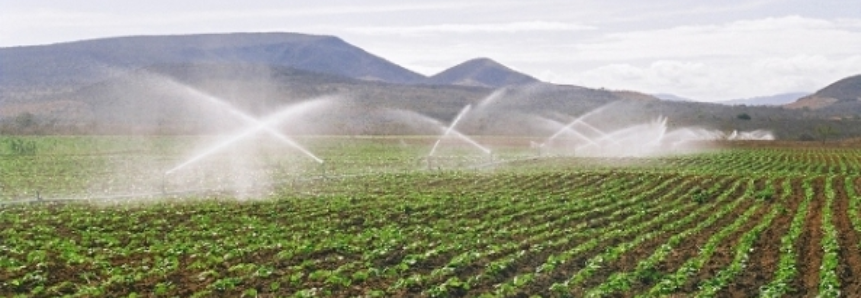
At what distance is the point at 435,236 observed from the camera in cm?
2108

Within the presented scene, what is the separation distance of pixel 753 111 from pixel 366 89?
80.5 m

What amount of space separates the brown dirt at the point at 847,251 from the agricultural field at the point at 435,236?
0.24 feet

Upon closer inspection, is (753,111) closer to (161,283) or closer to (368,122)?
(368,122)

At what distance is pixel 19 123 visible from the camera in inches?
4173

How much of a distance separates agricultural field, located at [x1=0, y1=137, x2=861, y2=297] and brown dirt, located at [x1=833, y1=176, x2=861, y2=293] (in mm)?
72

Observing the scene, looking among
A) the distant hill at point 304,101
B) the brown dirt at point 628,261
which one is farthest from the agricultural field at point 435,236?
the distant hill at point 304,101

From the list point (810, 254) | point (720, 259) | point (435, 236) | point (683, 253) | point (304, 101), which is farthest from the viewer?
point (304, 101)

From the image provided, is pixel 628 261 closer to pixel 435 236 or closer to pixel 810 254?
pixel 810 254

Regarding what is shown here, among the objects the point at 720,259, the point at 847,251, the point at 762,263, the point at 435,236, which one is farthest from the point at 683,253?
the point at 435,236

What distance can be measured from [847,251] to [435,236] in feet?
30.9

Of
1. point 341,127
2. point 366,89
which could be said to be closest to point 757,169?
point 341,127

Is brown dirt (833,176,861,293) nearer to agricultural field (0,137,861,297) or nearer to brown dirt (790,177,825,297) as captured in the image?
agricultural field (0,137,861,297)

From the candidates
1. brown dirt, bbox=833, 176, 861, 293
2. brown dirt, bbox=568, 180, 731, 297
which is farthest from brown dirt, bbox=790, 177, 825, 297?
brown dirt, bbox=568, 180, 731, 297

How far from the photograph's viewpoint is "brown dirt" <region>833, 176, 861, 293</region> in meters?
16.0
